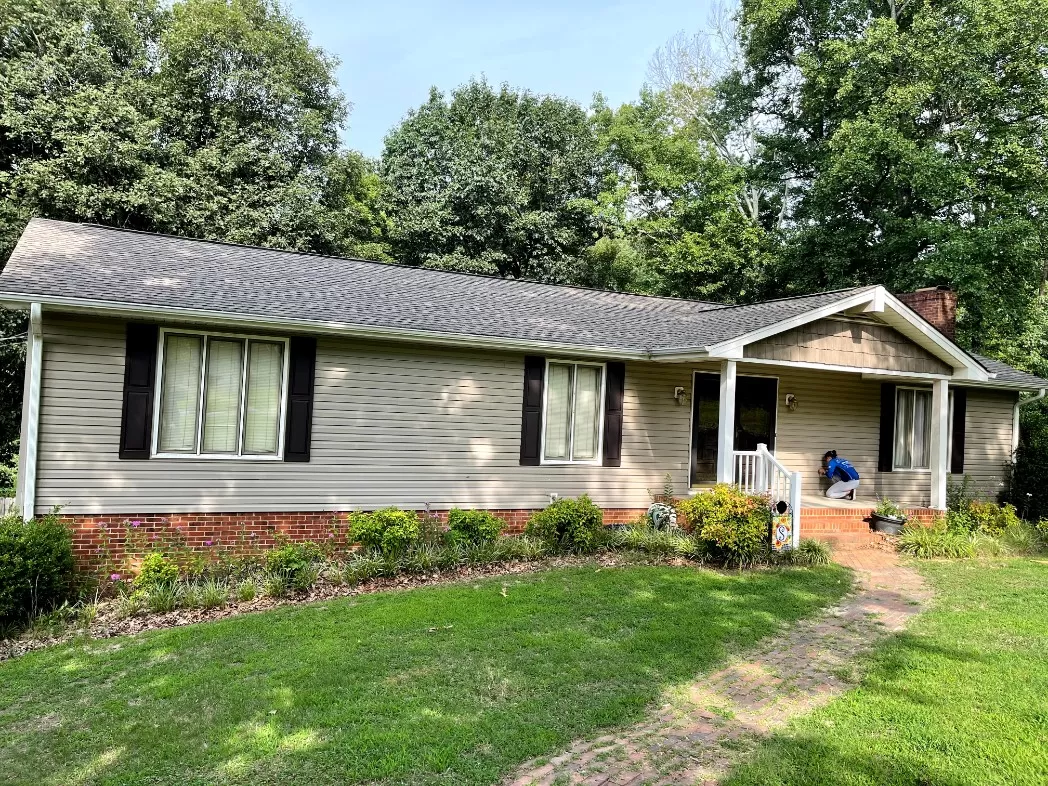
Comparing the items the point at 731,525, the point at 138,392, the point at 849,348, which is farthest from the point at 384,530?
the point at 849,348

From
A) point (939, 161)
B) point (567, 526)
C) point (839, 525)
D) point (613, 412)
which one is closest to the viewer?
point (567, 526)

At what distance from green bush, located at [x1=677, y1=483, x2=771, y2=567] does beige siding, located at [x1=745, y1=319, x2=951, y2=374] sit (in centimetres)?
219

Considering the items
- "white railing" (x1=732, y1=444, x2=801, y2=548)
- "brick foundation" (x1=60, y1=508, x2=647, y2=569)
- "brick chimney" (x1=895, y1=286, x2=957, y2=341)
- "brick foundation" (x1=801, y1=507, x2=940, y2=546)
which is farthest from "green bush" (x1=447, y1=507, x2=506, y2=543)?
"brick chimney" (x1=895, y1=286, x2=957, y2=341)

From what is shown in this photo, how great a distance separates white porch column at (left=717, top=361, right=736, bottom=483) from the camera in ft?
30.5

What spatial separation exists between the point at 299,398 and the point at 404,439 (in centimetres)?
148

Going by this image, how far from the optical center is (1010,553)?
396 inches

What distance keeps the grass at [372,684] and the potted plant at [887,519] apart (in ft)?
13.7

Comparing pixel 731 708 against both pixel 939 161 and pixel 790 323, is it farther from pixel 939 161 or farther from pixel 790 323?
pixel 939 161

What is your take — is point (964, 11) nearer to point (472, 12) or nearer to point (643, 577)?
point (472, 12)

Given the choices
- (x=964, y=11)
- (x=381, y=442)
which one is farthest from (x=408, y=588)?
(x=964, y=11)

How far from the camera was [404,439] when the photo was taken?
8.80 metres

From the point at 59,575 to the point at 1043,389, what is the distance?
16275mm

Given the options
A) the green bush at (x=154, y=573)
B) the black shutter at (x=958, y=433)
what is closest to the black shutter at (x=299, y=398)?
the green bush at (x=154, y=573)

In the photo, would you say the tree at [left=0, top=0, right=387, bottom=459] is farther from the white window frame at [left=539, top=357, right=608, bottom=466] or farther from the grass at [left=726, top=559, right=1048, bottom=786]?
the grass at [left=726, top=559, right=1048, bottom=786]
